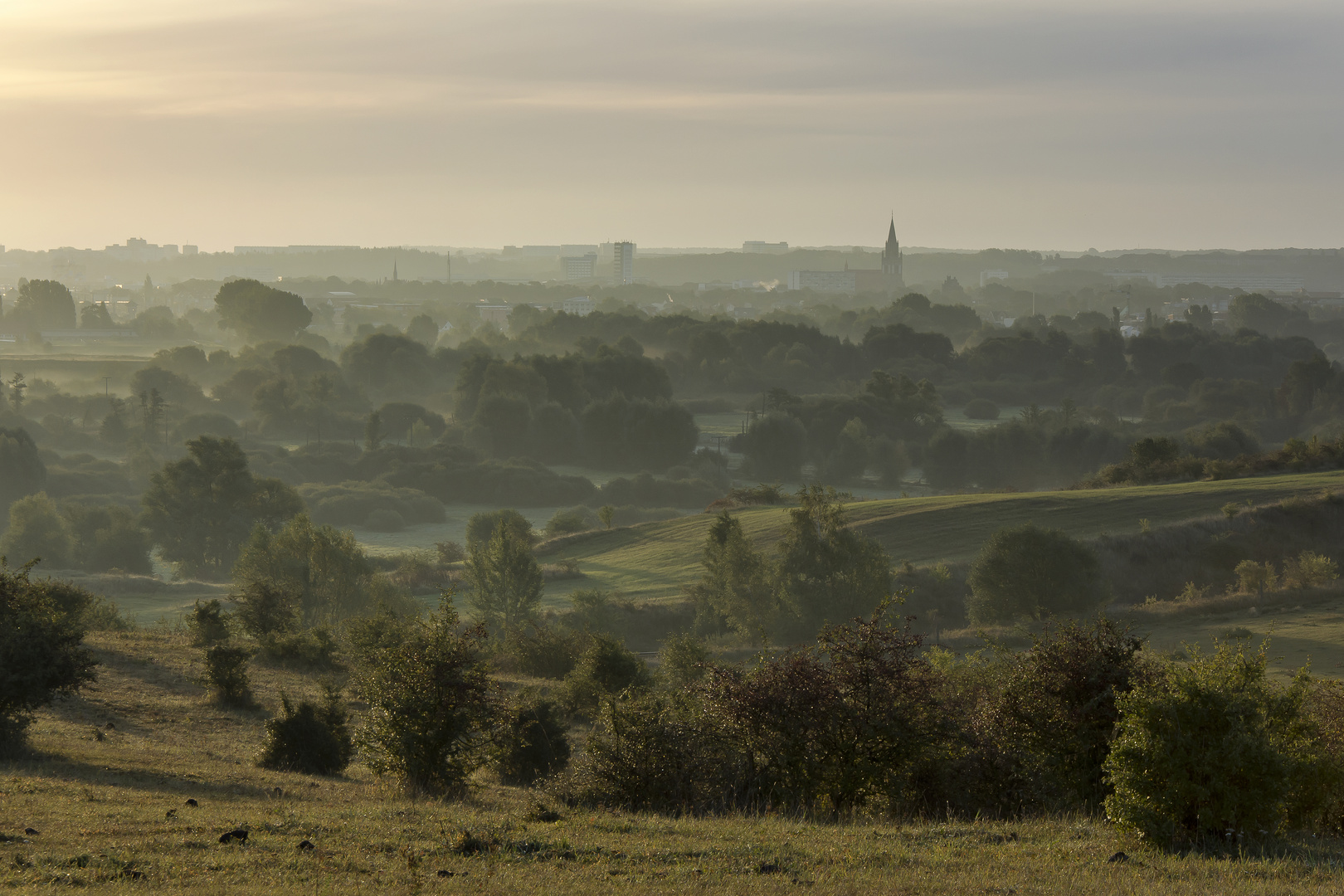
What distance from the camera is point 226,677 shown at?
2202 cm

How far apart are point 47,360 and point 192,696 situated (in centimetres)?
Answer: 14677

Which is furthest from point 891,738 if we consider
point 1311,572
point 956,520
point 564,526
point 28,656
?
point 564,526

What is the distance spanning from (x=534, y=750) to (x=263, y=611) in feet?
55.6

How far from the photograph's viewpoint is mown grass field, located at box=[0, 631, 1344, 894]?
30.5 ft

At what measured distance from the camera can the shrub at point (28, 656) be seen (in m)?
15.2

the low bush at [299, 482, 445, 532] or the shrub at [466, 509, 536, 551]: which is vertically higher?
the shrub at [466, 509, 536, 551]

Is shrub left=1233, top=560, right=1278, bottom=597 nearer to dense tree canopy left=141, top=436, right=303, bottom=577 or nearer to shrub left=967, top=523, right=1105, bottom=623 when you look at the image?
shrub left=967, top=523, right=1105, bottom=623

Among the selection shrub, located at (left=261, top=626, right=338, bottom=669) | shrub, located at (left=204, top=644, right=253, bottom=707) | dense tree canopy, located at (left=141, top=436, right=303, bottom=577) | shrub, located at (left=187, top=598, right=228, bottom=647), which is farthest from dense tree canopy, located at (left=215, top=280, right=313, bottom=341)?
shrub, located at (left=204, top=644, right=253, bottom=707)

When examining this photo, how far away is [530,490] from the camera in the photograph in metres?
87.9

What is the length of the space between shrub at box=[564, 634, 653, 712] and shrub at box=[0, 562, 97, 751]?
1079 centimetres

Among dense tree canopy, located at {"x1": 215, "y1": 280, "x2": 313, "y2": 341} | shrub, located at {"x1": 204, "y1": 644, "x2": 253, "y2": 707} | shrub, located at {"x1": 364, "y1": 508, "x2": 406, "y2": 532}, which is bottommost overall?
shrub, located at {"x1": 364, "y1": 508, "x2": 406, "y2": 532}

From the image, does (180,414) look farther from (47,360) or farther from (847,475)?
(847,475)

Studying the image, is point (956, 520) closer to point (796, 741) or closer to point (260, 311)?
point (796, 741)

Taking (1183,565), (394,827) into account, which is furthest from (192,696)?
(1183,565)
